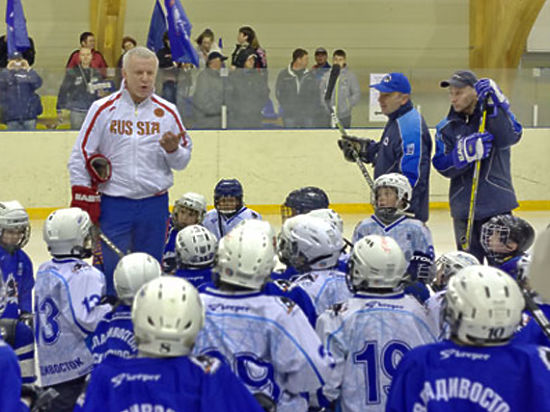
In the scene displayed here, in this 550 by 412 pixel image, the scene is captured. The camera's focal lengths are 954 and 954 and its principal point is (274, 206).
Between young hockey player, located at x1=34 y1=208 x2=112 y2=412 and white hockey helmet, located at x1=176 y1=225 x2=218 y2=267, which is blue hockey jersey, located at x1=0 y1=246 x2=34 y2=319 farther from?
white hockey helmet, located at x1=176 y1=225 x2=218 y2=267

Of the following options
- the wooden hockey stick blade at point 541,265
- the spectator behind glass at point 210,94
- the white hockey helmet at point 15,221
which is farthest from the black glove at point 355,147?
the spectator behind glass at point 210,94

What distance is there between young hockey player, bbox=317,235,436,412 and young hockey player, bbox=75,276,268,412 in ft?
2.42

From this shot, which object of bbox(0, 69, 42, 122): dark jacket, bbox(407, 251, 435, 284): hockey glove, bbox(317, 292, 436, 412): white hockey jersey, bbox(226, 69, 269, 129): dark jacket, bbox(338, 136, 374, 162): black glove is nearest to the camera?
bbox(317, 292, 436, 412): white hockey jersey

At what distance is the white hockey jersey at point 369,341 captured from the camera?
334 centimetres

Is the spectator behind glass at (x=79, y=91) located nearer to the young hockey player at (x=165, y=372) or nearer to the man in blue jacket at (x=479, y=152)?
the man in blue jacket at (x=479, y=152)

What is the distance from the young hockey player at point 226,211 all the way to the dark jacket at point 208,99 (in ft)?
20.4

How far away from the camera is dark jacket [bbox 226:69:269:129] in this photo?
12516 millimetres

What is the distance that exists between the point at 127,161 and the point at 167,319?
287 centimetres

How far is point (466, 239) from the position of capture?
5730 mm

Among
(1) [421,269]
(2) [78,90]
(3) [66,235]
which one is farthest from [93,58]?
(3) [66,235]

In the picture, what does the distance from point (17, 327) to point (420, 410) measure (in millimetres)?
2167

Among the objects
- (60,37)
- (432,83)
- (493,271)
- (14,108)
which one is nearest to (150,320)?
(493,271)

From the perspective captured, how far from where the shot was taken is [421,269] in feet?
16.6

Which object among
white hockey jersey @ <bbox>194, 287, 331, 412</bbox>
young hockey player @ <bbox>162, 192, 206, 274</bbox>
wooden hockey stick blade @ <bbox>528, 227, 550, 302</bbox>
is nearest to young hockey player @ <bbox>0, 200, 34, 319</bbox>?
young hockey player @ <bbox>162, 192, 206, 274</bbox>
